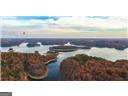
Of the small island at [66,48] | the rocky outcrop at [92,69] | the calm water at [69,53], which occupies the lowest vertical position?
the rocky outcrop at [92,69]

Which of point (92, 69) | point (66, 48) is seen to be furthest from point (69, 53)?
point (92, 69)

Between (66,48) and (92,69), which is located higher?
(66,48)

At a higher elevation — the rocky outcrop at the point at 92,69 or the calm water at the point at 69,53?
the calm water at the point at 69,53

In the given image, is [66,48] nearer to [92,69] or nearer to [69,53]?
[69,53]

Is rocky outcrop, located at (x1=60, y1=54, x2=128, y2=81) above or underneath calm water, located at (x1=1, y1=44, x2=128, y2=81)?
underneath

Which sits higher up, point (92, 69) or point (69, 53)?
point (69, 53)
